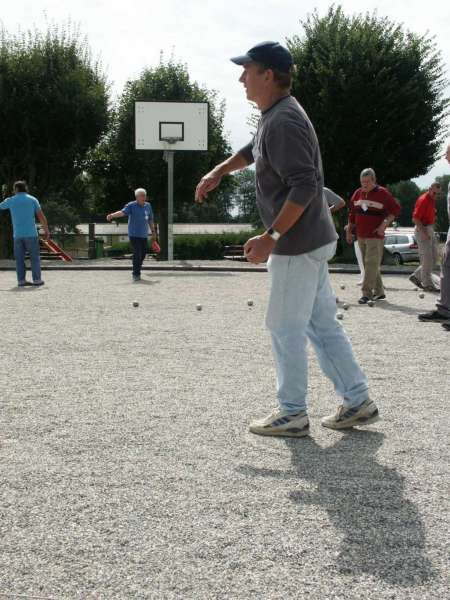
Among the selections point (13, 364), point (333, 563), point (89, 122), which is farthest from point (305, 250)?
point (89, 122)

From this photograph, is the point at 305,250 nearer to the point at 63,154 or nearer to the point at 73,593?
the point at 73,593

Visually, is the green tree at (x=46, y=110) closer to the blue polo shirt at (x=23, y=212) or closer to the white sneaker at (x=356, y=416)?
the blue polo shirt at (x=23, y=212)

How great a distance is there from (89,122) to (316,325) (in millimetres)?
26703

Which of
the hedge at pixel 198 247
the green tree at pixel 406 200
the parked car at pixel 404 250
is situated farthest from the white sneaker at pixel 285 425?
the green tree at pixel 406 200

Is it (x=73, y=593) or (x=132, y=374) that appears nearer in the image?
(x=73, y=593)

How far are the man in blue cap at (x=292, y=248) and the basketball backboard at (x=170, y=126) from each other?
75.6ft

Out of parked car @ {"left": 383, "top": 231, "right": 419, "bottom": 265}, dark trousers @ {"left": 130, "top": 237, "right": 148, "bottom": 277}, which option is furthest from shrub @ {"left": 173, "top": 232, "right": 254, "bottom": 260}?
dark trousers @ {"left": 130, "top": 237, "right": 148, "bottom": 277}

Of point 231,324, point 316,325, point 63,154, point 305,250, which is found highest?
point 63,154

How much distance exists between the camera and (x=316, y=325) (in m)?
4.32

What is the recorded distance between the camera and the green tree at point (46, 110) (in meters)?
28.7

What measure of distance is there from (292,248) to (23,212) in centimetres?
1169

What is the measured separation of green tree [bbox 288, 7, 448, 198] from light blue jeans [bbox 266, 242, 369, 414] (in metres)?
23.2

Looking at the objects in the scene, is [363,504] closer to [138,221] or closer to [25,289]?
[25,289]

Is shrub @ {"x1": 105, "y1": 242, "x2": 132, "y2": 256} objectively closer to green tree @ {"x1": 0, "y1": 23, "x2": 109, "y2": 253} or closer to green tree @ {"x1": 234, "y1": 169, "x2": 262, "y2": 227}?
green tree @ {"x1": 0, "y1": 23, "x2": 109, "y2": 253}
